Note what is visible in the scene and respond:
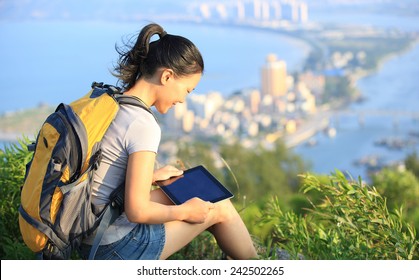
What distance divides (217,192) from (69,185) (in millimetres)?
331

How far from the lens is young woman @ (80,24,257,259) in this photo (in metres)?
1.29

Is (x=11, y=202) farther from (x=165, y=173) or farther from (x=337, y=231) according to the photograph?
(x=337, y=231)

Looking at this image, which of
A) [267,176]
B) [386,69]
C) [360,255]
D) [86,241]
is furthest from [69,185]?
[386,69]

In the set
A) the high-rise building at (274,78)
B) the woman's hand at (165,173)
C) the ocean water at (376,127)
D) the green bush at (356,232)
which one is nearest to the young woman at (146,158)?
the woman's hand at (165,173)

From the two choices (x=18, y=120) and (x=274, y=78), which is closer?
(x=18, y=120)

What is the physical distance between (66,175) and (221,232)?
1.28 feet

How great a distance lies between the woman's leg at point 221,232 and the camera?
4.64ft

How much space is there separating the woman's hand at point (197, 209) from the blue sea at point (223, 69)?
1138 inches

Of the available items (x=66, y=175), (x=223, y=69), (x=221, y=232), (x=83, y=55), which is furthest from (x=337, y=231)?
(x=223, y=69)

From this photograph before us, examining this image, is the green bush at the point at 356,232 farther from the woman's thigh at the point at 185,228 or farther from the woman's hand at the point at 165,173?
the woman's hand at the point at 165,173

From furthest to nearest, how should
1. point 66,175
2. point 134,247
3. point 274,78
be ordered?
point 274,78 < point 134,247 < point 66,175

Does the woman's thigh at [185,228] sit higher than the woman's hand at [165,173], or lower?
lower

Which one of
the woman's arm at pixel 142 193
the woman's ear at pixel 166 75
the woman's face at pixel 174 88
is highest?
the woman's ear at pixel 166 75

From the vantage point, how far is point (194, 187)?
147 centimetres
